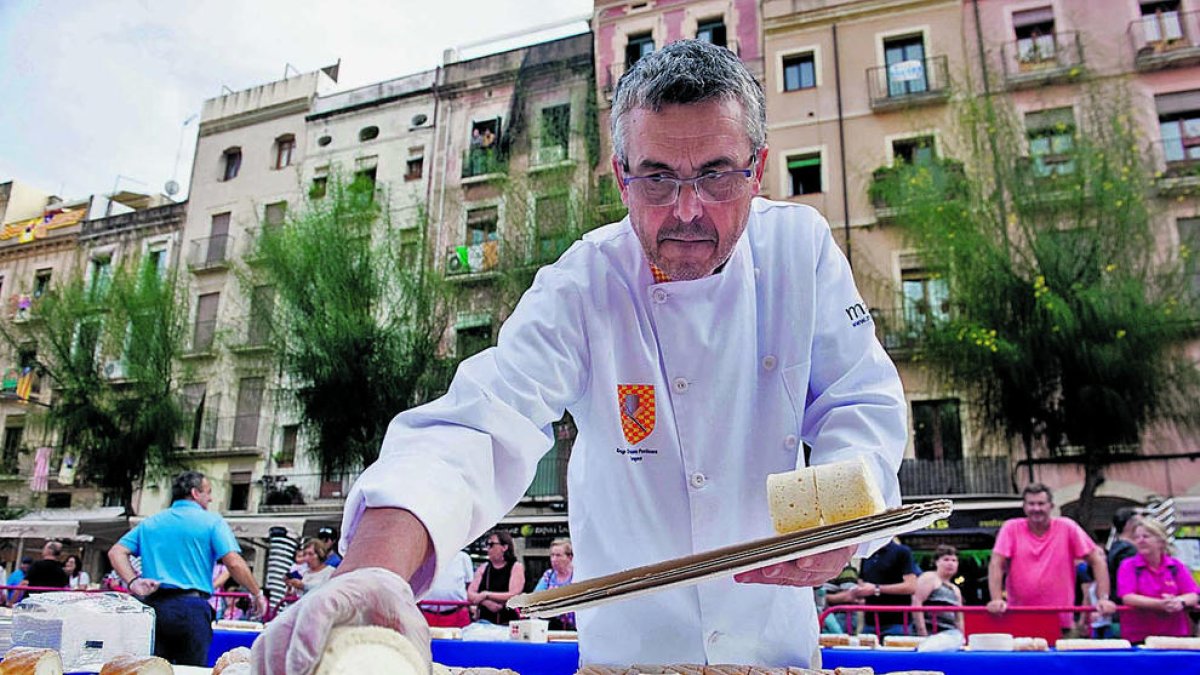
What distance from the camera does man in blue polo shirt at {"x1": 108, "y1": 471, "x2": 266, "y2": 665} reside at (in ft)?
16.7

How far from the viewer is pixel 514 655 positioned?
364 cm

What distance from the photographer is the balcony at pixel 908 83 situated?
17.8 m

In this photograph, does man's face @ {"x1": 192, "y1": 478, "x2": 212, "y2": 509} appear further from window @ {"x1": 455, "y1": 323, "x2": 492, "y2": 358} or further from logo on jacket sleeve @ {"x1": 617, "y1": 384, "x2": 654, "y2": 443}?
window @ {"x1": 455, "y1": 323, "x2": 492, "y2": 358}

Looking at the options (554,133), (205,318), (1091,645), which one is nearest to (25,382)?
(205,318)

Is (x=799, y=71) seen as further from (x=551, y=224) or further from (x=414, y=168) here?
(x=414, y=168)

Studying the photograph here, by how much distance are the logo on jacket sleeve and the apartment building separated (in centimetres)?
2045

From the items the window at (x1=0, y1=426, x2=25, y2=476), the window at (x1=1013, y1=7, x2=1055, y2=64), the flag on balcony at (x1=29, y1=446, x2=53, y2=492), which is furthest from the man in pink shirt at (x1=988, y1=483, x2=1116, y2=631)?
the window at (x1=0, y1=426, x2=25, y2=476)

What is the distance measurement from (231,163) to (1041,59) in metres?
21.2

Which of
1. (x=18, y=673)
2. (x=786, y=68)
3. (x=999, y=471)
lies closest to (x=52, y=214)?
(x=786, y=68)

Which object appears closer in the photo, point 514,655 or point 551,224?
point 514,655

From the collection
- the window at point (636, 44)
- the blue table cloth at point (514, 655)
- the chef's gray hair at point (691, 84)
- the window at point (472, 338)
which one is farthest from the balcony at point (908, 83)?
the chef's gray hair at point (691, 84)

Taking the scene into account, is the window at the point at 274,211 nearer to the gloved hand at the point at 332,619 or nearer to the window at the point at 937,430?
the window at the point at 937,430

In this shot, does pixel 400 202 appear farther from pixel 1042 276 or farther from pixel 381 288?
pixel 1042 276

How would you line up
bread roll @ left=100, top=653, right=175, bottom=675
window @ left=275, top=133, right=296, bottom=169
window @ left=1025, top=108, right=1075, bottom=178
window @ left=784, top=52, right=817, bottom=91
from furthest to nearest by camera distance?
1. window @ left=275, top=133, right=296, bottom=169
2. window @ left=784, top=52, right=817, bottom=91
3. window @ left=1025, top=108, right=1075, bottom=178
4. bread roll @ left=100, top=653, right=175, bottom=675
